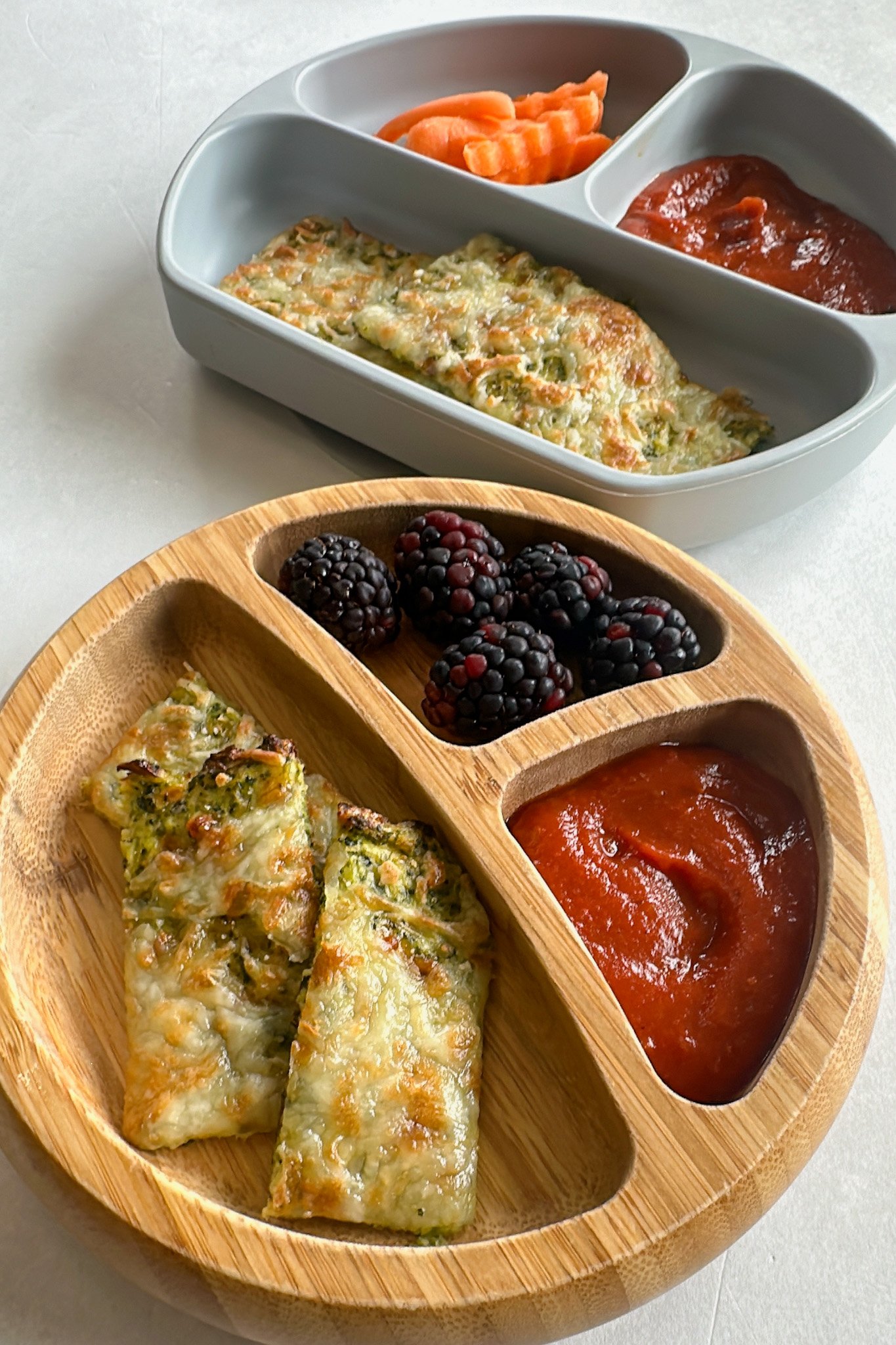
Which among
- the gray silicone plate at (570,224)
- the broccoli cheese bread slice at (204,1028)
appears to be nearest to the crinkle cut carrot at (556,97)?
the gray silicone plate at (570,224)

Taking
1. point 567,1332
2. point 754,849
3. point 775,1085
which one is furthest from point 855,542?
point 567,1332

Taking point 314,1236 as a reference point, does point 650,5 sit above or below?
above

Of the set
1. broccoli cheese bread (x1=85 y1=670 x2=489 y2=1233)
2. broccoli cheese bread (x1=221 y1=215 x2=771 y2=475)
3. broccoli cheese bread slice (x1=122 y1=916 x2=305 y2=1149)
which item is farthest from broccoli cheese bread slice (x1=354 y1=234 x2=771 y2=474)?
broccoli cheese bread slice (x1=122 y1=916 x2=305 y2=1149)

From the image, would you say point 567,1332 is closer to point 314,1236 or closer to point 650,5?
point 314,1236

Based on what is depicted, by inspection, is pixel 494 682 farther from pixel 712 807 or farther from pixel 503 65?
pixel 503 65

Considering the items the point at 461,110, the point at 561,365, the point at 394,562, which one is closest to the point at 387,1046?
the point at 394,562

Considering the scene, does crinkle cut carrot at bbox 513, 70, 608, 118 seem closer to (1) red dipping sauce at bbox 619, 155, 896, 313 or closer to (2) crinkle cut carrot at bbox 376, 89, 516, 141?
(2) crinkle cut carrot at bbox 376, 89, 516, 141
